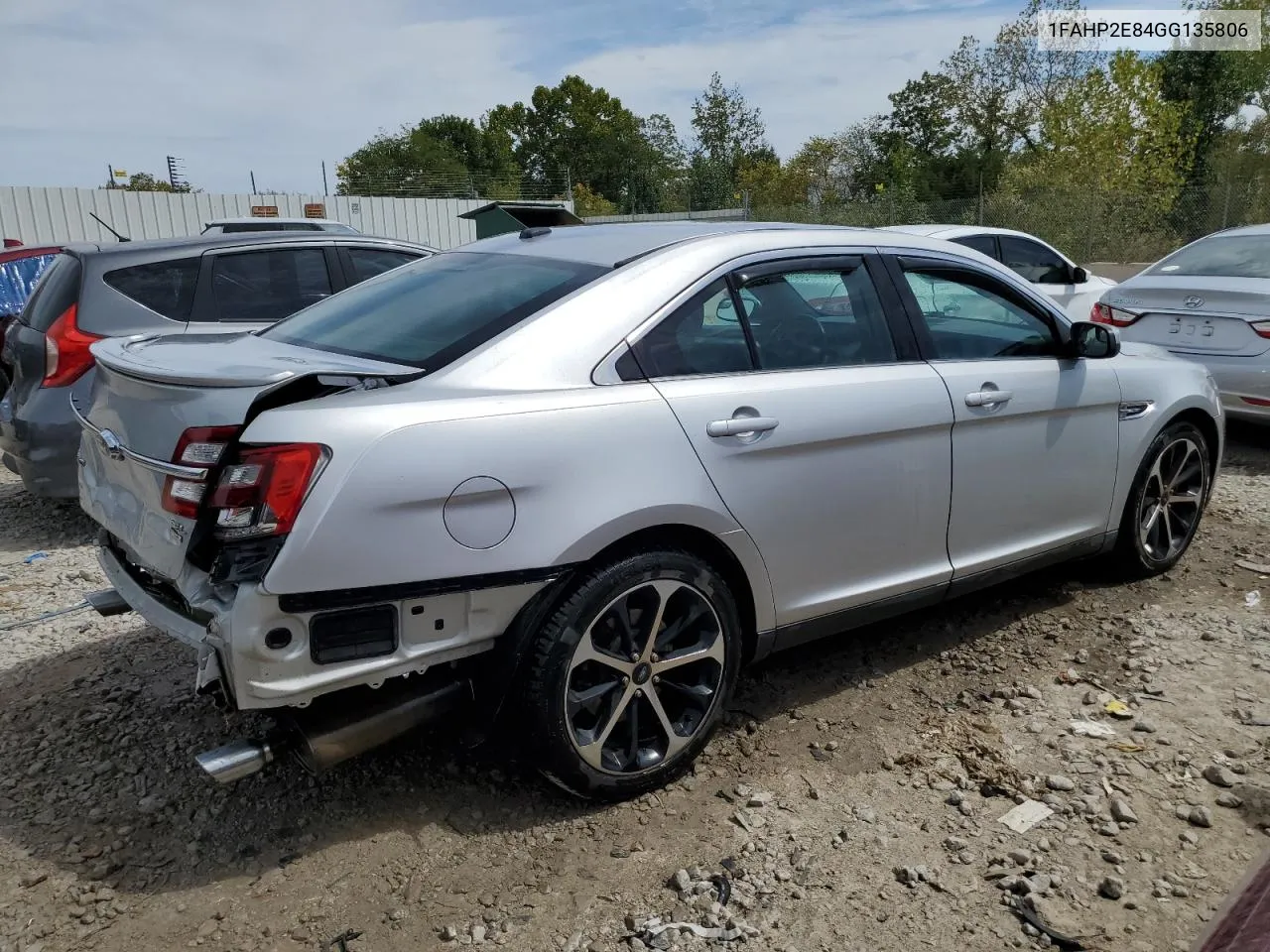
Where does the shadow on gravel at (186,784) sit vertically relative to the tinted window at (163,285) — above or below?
below

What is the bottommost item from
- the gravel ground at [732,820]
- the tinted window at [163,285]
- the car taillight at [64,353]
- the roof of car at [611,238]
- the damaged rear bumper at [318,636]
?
the gravel ground at [732,820]

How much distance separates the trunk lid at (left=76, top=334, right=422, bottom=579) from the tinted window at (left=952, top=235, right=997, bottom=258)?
766 cm

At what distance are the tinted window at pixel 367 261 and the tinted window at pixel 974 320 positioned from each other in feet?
12.3

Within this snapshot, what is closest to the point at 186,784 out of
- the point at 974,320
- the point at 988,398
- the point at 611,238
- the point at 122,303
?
the point at 611,238

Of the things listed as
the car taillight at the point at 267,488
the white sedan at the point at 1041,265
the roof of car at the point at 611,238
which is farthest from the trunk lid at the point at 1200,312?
the car taillight at the point at 267,488

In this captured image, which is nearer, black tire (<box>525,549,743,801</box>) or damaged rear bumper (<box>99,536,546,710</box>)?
damaged rear bumper (<box>99,536,546,710</box>)

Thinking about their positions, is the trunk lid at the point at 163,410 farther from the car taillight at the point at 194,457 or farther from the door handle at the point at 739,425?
the door handle at the point at 739,425

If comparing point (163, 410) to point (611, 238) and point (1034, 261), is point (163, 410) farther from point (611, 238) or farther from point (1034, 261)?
point (1034, 261)

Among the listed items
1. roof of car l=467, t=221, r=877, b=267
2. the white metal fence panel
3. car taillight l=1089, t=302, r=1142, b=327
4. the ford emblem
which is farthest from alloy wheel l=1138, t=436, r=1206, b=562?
the white metal fence panel

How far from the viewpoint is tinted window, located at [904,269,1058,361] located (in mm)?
3666

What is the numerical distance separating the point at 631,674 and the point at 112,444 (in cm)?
159

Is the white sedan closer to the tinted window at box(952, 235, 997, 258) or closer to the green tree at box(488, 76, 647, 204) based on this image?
the tinted window at box(952, 235, 997, 258)

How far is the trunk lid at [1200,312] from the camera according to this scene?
6598 millimetres

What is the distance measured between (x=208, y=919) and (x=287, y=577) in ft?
3.10
